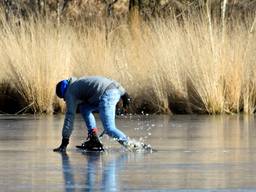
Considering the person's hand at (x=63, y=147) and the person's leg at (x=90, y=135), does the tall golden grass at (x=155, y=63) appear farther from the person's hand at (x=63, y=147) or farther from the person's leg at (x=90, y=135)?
the person's hand at (x=63, y=147)

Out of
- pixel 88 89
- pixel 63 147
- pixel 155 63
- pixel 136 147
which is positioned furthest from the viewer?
pixel 155 63

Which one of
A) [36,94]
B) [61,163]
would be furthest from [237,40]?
[61,163]

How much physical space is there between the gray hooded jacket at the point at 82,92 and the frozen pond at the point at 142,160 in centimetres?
41

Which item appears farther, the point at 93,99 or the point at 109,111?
the point at 93,99

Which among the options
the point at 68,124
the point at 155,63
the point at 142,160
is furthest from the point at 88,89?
the point at 155,63

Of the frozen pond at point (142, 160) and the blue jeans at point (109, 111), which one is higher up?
the blue jeans at point (109, 111)

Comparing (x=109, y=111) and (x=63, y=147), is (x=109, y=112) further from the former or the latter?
(x=63, y=147)

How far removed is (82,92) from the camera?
13.1m

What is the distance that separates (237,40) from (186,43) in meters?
1.03

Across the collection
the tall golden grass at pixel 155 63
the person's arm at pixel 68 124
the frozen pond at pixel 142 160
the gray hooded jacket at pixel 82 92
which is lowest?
the frozen pond at pixel 142 160

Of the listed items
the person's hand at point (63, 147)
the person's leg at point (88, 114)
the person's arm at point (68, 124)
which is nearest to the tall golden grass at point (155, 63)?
the person's leg at point (88, 114)

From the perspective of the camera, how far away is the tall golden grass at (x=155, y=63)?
20312 mm

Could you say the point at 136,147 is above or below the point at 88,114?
below

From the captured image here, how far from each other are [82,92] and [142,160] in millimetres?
1676
